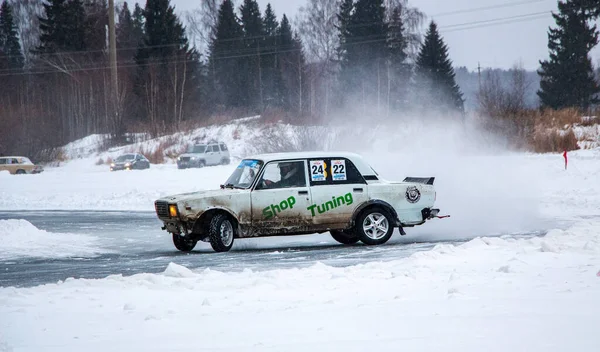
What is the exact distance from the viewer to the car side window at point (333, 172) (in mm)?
13641

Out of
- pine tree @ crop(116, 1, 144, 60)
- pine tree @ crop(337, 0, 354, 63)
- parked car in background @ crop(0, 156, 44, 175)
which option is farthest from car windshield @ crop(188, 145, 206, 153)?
pine tree @ crop(116, 1, 144, 60)

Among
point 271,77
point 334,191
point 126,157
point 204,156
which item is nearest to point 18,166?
point 126,157

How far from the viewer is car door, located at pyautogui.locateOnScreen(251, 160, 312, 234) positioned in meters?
13.2

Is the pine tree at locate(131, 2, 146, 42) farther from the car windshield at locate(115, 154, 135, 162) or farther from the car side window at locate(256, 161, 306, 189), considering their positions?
the car side window at locate(256, 161, 306, 189)

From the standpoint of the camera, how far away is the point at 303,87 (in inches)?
3076

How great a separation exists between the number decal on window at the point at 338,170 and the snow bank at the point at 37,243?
4705 mm

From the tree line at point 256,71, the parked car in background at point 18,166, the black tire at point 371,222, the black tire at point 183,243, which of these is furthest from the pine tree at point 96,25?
the black tire at point 371,222

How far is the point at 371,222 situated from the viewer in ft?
45.2

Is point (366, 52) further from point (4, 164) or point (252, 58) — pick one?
point (4, 164)

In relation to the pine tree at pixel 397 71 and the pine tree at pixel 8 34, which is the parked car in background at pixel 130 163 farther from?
the pine tree at pixel 8 34

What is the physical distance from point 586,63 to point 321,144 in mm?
41163

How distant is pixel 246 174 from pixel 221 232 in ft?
4.06

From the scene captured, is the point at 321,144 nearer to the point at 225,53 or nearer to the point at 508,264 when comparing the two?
the point at 508,264

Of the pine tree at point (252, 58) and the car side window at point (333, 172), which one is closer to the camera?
the car side window at point (333, 172)
